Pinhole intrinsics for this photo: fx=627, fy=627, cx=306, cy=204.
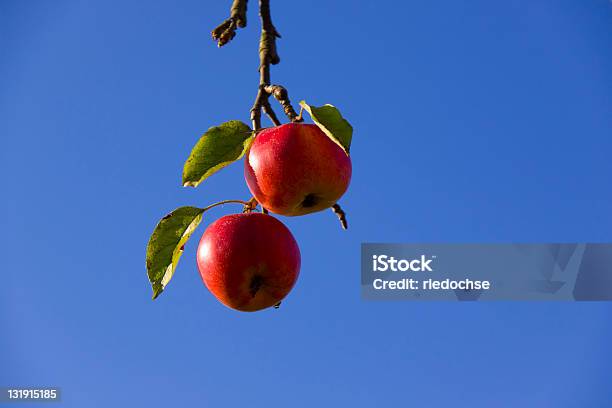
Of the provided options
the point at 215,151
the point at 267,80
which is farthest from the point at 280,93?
the point at 215,151

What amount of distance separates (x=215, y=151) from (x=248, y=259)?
1.23 feet

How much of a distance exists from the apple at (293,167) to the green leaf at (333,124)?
0.57 feet

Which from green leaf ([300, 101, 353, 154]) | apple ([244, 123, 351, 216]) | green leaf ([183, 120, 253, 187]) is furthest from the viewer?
apple ([244, 123, 351, 216])

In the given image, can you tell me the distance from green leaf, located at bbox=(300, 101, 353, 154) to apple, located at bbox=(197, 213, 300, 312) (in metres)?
0.44

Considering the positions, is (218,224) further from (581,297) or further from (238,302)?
(581,297)

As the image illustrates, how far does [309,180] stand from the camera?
1942 millimetres

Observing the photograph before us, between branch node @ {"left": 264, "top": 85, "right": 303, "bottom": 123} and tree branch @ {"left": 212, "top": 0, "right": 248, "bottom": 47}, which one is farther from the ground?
tree branch @ {"left": 212, "top": 0, "right": 248, "bottom": 47}

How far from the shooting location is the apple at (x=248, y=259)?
6.51ft

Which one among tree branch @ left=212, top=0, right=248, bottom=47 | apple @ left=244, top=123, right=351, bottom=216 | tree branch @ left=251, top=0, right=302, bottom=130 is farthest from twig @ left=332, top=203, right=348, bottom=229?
tree branch @ left=212, top=0, right=248, bottom=47

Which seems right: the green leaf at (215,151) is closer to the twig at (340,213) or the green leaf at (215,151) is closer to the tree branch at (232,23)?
the tree branch at (232,23)

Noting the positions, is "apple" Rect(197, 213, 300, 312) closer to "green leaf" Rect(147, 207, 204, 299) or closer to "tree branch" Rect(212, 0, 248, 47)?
"green leaf" Rect(147, 207, 204, 299)

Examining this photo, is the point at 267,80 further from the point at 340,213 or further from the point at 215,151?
the point at 340,213

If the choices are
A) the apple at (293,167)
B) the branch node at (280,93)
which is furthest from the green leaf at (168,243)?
the branch node at (280,93)

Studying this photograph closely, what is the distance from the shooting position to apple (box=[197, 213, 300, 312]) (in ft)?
6.51
